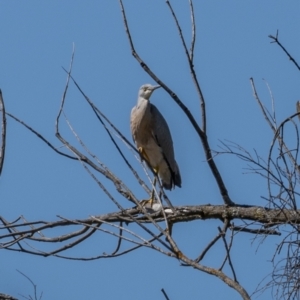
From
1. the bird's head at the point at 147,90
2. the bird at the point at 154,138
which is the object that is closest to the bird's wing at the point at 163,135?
the bird at the point at 154,138

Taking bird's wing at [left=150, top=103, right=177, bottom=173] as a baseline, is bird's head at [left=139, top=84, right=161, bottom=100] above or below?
above

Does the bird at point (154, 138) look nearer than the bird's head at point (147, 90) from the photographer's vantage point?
Yes

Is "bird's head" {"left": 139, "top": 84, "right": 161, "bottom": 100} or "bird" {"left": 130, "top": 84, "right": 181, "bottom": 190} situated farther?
"bird's head" {"left": 139, "top": 84, "right": 161, "bottom": 100}

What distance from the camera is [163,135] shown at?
723 centimetres

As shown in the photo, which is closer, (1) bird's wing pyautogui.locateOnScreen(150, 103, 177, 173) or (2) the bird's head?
(1) bird's wing pyautogui.locateOnScreen(150, 103, 177, 173)

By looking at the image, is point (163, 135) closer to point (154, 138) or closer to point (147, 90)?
point (154, 138)

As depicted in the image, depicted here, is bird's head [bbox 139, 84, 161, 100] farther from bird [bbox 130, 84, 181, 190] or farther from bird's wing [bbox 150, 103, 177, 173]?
bird's wing [bbox 150, 103, 177, 173]

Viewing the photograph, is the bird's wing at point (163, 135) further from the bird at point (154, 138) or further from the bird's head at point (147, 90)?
the bird's head at point (147, 90)

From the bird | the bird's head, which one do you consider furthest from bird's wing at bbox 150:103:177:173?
the bird's head

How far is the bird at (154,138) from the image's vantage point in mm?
6961

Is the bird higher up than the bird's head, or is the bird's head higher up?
the bird's head

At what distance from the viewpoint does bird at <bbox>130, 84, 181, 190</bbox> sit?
6.96m

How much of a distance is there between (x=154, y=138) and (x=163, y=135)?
0.12 meters

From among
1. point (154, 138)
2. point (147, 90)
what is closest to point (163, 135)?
point (154, 138)
